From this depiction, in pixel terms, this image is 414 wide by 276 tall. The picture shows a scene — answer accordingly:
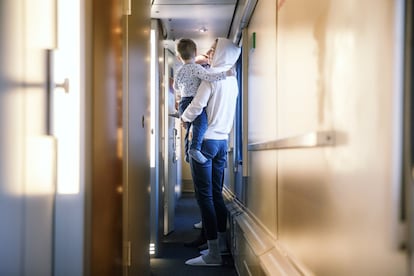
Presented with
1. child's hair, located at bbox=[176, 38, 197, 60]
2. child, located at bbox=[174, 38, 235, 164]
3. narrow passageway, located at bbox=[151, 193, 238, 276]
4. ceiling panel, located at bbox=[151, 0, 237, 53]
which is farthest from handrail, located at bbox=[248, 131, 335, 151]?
ceiling panel, located at bbox=[151, 0, 237, 53]

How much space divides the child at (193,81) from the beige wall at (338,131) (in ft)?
3.53

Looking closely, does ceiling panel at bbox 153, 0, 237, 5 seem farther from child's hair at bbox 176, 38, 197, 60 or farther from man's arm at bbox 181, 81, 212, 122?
man's arm at bbox 181, 81, 212, 122

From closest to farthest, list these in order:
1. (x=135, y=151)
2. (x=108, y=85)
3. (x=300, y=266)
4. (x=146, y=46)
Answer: (x=300, y=266)
(x=108, y=85)
(x=135, y=151)
(x=146, y=46)

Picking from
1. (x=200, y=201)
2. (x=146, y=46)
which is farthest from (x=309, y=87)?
(x=200, y=201)

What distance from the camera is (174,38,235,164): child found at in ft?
10.0

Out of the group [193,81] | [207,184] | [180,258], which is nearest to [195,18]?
[193,81]

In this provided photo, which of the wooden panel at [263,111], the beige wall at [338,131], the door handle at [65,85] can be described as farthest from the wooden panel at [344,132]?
the door handle at [65,85]

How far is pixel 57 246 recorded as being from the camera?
1320 millimetres

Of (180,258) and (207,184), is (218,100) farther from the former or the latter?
(180,258)

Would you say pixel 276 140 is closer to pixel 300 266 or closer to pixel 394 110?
pixel 300 266

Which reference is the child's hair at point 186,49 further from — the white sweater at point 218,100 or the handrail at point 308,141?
the handrail at point 308,141

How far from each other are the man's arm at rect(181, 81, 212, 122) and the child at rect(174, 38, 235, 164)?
44 mm

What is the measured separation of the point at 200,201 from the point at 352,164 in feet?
7.16

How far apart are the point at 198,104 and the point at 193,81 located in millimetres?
222
